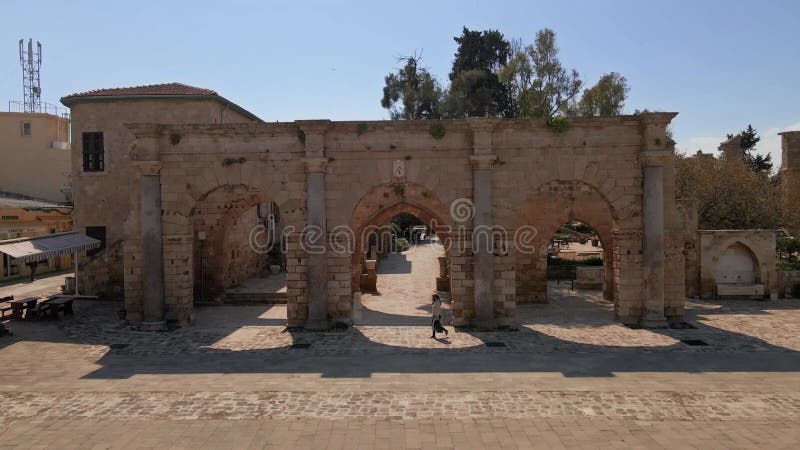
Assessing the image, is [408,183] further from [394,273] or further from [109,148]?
[394,273]

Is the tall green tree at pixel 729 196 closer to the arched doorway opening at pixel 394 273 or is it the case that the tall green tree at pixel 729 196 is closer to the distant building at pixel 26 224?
the arched doorway opening at pixel 394 273

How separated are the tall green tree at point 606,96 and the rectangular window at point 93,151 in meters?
24.0

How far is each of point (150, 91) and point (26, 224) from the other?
482 inches

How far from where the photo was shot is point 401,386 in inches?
392

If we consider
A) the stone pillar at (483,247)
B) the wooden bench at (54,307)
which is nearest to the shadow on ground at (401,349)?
the wooden bench at (54,307)

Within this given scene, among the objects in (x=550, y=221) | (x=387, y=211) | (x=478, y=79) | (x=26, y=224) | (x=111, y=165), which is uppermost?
(x=478, y=79)

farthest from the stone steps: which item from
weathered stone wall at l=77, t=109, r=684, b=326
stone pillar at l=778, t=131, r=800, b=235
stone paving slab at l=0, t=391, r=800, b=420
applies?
stone pillar at l=778, t=131, r=800, b=235

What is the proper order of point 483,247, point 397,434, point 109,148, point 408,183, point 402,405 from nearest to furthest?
point 397,434, point 402,405, point 483,247, point 408,183, point 109,148

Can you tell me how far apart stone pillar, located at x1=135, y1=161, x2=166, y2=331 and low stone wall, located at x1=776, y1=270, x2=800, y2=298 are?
21.4 meters

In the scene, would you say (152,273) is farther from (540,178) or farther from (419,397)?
(540,178)

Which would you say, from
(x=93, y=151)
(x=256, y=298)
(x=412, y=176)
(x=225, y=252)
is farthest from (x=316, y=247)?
(x=93, y=151)

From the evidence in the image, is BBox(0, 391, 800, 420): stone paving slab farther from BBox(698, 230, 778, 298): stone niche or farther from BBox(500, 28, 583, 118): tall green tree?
BBox(500, 28, 583, 118): tall green tree

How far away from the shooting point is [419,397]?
30.6 feet

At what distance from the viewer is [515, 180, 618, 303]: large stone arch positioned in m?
18.9
